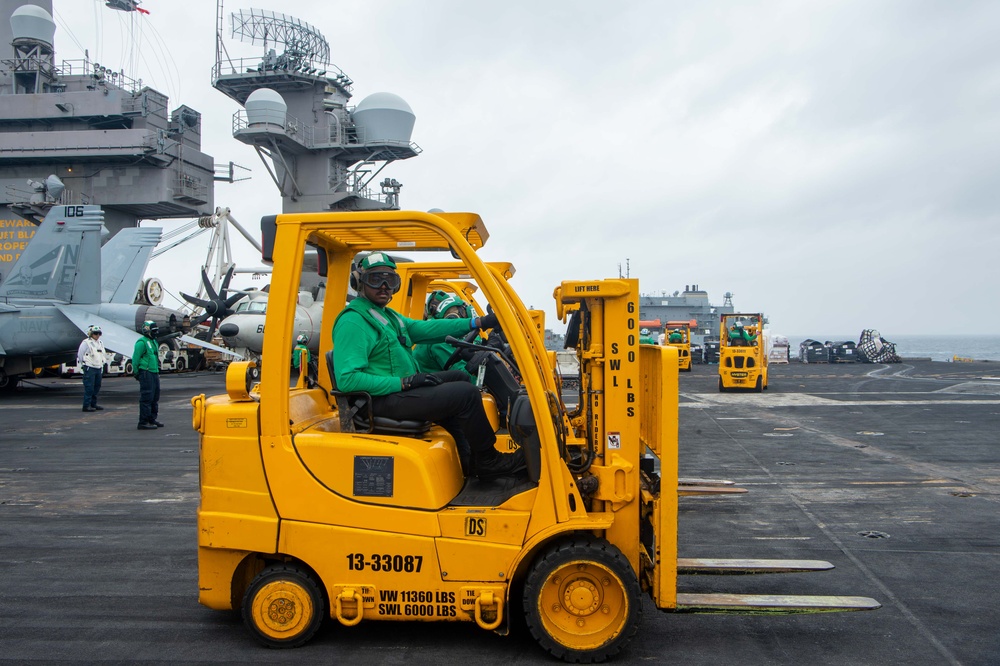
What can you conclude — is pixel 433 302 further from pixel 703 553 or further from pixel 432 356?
pixel 703 553

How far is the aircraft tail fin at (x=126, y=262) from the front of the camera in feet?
85.2

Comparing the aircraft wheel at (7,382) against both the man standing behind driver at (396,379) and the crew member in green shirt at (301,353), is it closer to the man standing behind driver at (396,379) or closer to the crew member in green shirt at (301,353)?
the crew member in green shirt at (301,353)

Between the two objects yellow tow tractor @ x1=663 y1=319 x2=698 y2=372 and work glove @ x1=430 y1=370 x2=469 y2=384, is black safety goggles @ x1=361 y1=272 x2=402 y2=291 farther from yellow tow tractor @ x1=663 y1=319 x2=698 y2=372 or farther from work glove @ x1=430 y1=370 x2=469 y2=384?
yellow tow tractor @ x1=663 y1=319 x2=698 y2=372

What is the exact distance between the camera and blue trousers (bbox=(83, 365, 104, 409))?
1684cm

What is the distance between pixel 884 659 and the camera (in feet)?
12.8

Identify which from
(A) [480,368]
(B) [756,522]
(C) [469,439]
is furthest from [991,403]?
(C) [469,439]

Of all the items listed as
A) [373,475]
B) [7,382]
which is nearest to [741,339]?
[373,475]

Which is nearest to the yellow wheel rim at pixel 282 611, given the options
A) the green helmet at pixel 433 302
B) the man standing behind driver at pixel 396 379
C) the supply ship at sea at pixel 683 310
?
the man standing behind driver at pixel 396 379

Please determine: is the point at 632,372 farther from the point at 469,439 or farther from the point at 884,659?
the point at 884,659

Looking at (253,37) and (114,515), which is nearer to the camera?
(114,515)

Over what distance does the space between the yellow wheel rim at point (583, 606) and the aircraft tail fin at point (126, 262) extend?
85.0ft

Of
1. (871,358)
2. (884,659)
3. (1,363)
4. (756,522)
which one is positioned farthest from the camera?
(871,358)

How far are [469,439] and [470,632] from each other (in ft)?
3.78

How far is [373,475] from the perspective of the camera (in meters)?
3.88
